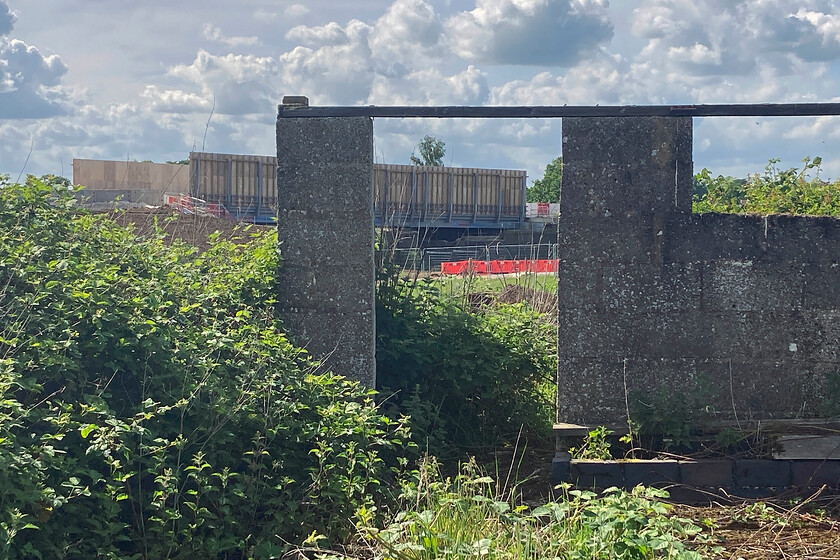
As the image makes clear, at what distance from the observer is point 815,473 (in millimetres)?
5551

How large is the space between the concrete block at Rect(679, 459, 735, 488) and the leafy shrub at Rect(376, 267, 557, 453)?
159 cm

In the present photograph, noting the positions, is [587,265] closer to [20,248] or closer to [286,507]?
[286,507]

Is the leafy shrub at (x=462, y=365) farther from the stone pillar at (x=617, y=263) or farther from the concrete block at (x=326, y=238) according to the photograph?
the stone pillar at (x=617, y=263)

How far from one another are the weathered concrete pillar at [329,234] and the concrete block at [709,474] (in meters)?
2.43

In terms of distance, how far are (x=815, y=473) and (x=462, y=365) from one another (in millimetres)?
2639

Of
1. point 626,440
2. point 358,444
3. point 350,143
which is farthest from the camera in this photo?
point 350,143

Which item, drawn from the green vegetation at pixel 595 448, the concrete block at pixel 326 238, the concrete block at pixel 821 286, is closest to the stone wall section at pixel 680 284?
the concrete block at pixel 821 286

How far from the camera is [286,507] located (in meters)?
4.75

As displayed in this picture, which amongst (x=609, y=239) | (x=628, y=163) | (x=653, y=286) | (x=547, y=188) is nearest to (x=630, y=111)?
(x=628, y=163)

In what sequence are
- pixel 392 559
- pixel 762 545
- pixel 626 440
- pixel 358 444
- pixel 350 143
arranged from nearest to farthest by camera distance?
1. pixel 392 559
2. pixel 762 545
3. pixel 358 444
4. pixel 626 440
5. pixel 350 143

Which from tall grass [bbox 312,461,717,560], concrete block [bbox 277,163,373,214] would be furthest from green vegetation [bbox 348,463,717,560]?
concrete block [bbox 277,163,373,214]

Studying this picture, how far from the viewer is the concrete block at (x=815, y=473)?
5.55 metres

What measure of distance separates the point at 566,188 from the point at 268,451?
2.84 metres

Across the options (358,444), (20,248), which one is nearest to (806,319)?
(358,444)
